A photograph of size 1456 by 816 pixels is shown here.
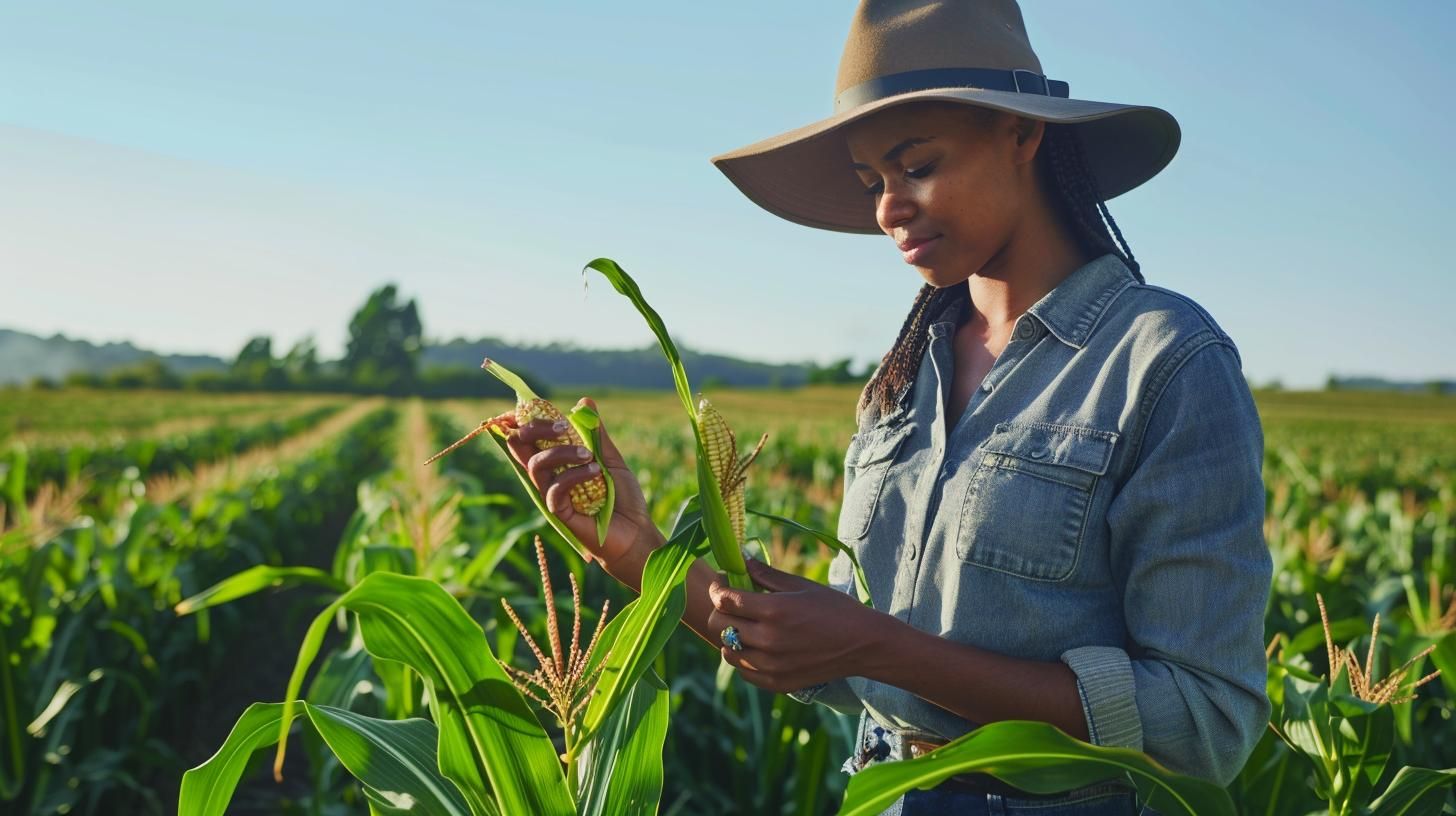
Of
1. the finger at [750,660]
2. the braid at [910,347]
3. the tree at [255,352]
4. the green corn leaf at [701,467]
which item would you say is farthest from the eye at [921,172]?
the tree at [255,352]

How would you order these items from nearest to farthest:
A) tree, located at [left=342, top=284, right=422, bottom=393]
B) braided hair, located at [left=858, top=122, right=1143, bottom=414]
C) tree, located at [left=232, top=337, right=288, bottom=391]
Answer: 1. braided hair, located at [left=858, top=122, right=1143, bottom=414]
2. tree, located at [left=232, top=337, right=288, bottom=391]
3. tree, located at [left=342, top=284, right=422, bottom=393]

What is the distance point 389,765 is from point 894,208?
974 millimetres

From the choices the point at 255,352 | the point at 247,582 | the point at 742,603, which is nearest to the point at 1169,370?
the point at 742,603

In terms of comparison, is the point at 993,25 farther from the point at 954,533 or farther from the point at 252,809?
the point at 252,809

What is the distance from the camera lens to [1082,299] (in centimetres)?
138

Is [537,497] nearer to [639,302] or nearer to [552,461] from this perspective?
[552,461]

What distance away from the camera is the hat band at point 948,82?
141cm

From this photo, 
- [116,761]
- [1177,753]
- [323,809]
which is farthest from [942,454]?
[116,761]

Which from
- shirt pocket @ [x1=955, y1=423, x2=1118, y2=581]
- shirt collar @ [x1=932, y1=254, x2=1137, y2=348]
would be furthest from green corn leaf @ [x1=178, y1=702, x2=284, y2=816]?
shirt collar @ [x1=932, y1=254, x2=1137, y2=348]

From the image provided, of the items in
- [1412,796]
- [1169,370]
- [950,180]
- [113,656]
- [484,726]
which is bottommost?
[113,656]

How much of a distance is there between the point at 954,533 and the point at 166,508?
16.4ft

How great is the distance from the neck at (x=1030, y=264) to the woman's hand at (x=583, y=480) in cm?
60

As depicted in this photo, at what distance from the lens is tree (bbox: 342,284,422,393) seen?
97.6m

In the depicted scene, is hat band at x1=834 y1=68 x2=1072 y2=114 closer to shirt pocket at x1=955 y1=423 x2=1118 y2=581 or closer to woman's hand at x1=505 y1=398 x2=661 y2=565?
shirt pocket at x1=955 y1=423 x2=1118 y2=581
